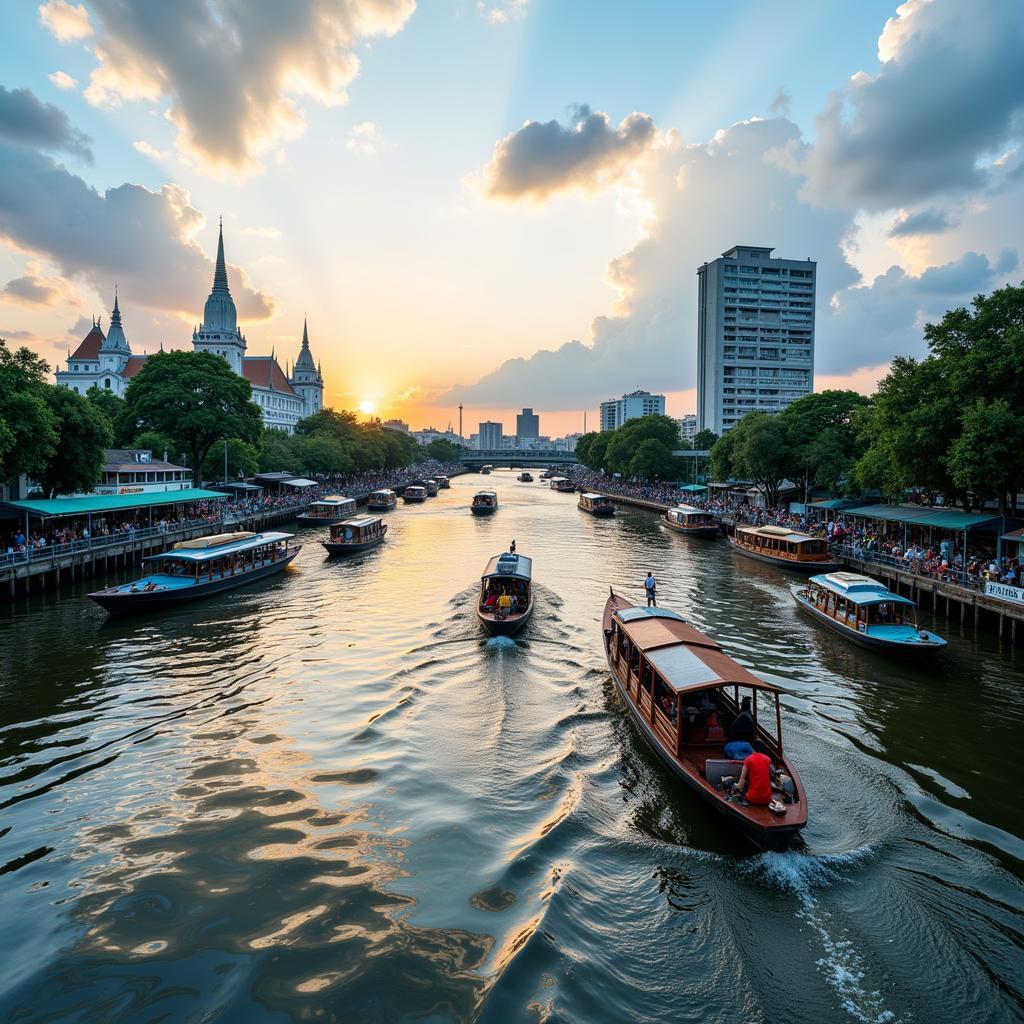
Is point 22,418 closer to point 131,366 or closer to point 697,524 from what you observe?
point 697,524

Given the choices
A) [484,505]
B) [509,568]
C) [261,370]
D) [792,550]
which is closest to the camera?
[509,568]

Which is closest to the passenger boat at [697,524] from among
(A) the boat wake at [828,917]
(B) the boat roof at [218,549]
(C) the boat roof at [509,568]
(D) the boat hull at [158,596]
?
(C) the boat roof at [509,568]

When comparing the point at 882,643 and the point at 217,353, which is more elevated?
the point at 217,353

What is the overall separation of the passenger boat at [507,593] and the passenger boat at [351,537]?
2177 cm

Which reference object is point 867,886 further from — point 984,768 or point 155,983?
point 155,983

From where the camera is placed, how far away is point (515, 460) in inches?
7840

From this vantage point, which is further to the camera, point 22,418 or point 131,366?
point 131,366

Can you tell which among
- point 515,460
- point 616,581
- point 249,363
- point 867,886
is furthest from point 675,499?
point 249,363

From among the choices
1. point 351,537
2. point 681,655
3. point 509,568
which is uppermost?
point 509,568

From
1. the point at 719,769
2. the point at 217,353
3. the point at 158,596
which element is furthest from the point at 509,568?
the point at 217,353

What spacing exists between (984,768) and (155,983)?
18.2m

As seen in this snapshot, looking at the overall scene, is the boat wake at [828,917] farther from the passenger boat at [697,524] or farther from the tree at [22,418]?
the passenger boat at [697,524]

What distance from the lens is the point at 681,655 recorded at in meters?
15.6

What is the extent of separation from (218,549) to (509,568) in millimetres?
17799
